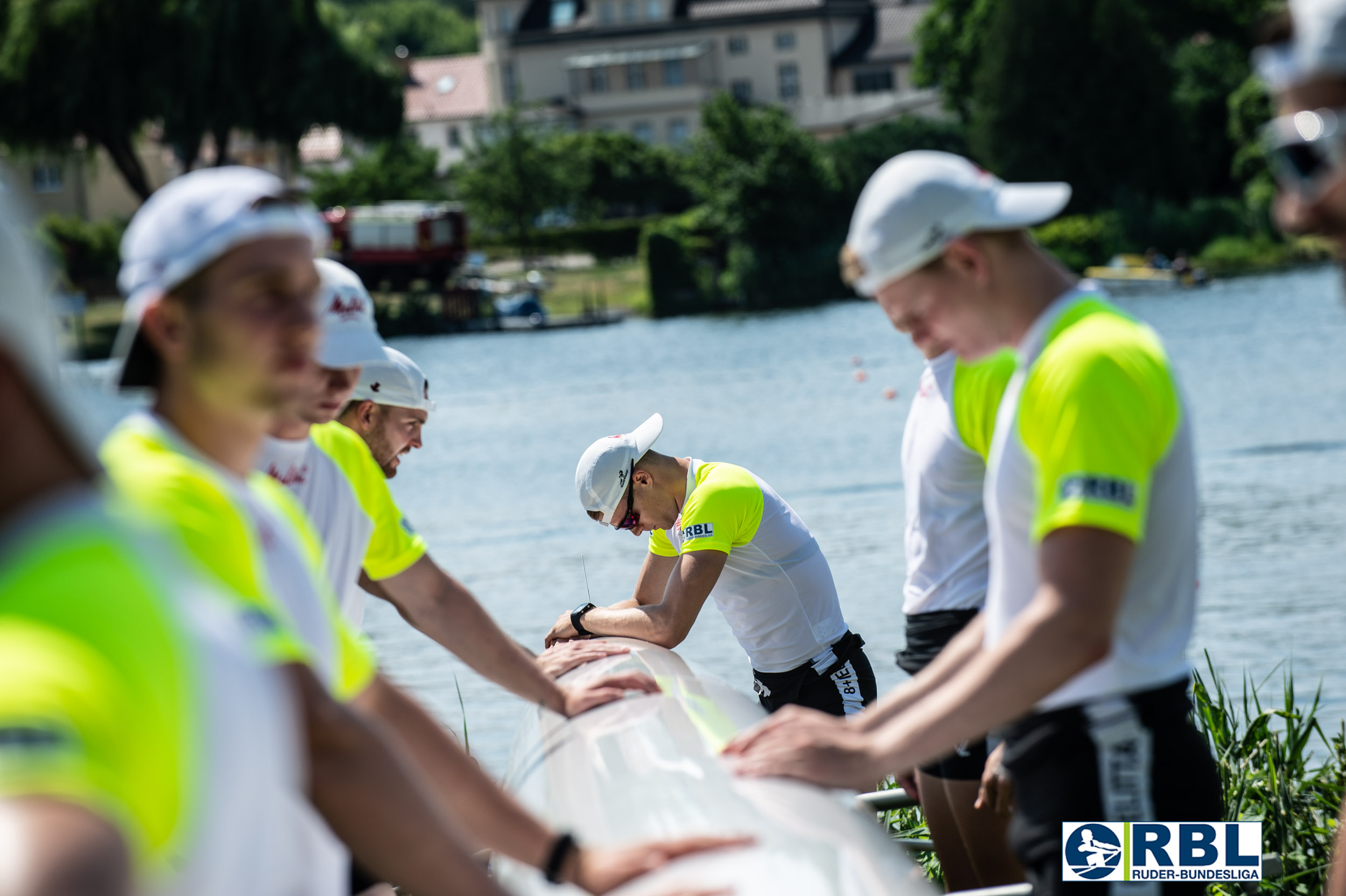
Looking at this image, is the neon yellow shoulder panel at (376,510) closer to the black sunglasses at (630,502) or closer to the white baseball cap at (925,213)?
the white baseball cap at (925,213)

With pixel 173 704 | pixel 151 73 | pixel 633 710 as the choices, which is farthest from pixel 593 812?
pixel 151 73

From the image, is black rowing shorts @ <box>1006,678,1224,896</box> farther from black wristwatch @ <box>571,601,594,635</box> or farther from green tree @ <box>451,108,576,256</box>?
green tree @ <box>451,108,576,256</box>

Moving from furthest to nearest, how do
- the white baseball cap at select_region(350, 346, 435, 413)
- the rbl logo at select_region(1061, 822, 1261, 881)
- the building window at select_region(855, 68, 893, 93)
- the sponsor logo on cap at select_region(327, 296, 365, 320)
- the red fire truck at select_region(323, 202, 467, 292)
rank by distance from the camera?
the building window at select_region(855, 68, 893, 93), the red fire truck at select_region(323, 202, 467, 292), the white baseball cap at select_region(350, 346, 435, 413), the sponsor logo on cap at select_region(327, 296, 365, 320), the rbl logo at select_region(1061, 822, 1261, 881)

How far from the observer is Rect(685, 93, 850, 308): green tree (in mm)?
66000

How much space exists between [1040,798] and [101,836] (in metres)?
2.25

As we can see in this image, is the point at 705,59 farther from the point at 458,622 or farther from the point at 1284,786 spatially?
the point at 458,622

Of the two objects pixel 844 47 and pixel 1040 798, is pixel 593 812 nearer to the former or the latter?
pixel 1040 798

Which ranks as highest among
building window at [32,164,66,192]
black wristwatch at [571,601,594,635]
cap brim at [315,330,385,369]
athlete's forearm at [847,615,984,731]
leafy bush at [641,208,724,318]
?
cap brim at [315,330,385,369]

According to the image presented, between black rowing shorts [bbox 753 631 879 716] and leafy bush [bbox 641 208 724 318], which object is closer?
black rowing shorts [bbox 753 631 879 716]

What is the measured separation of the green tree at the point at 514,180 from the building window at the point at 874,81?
28.7 meters

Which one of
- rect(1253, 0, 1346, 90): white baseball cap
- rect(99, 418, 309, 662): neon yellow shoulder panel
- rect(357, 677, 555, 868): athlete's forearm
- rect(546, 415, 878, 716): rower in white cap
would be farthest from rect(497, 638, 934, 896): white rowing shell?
rect(1253, 0, 1346, 90): white baseball cap

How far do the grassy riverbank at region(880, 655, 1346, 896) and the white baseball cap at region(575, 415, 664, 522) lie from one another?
184 centimetres

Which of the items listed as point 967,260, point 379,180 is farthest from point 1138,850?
point 379,180

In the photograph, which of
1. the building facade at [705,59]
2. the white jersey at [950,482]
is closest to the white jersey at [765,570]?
the white jersey at [950,482]
